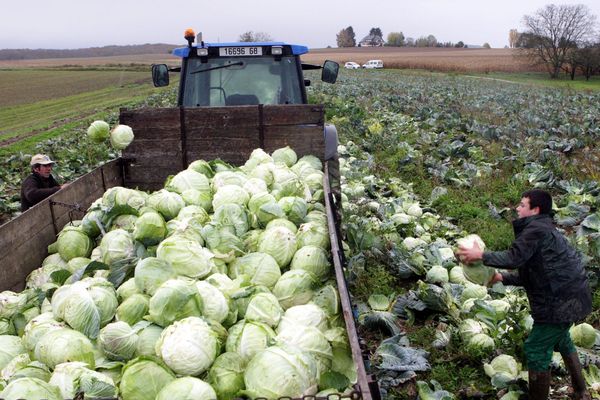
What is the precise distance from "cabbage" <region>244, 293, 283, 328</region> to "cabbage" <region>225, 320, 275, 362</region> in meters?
0.12

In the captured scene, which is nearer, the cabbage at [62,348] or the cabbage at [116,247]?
the cabbage at [62,348]

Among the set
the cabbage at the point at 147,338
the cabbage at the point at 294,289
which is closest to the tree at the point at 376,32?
the cabbage at the point at 294,289

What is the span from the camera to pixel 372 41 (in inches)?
5069

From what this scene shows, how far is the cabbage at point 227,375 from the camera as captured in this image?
8.33 ft

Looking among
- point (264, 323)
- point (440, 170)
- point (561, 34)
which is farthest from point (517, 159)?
point (561, 34)

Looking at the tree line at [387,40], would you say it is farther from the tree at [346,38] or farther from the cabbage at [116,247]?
the cabbage at [116,247]

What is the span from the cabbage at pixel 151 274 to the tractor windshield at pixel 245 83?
3978mm

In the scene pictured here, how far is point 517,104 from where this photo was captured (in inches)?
856

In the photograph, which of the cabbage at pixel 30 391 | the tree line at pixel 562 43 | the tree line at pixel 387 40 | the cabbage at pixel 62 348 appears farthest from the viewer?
the tree line at pixel 387 40

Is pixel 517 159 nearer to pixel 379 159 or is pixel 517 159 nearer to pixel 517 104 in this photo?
pixel 379 159

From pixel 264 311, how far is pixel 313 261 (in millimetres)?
733

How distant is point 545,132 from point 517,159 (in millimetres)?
3512

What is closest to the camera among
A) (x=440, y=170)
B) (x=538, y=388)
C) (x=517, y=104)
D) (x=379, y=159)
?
(x=538, y=388)

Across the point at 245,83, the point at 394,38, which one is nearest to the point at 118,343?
the point at 245,83
